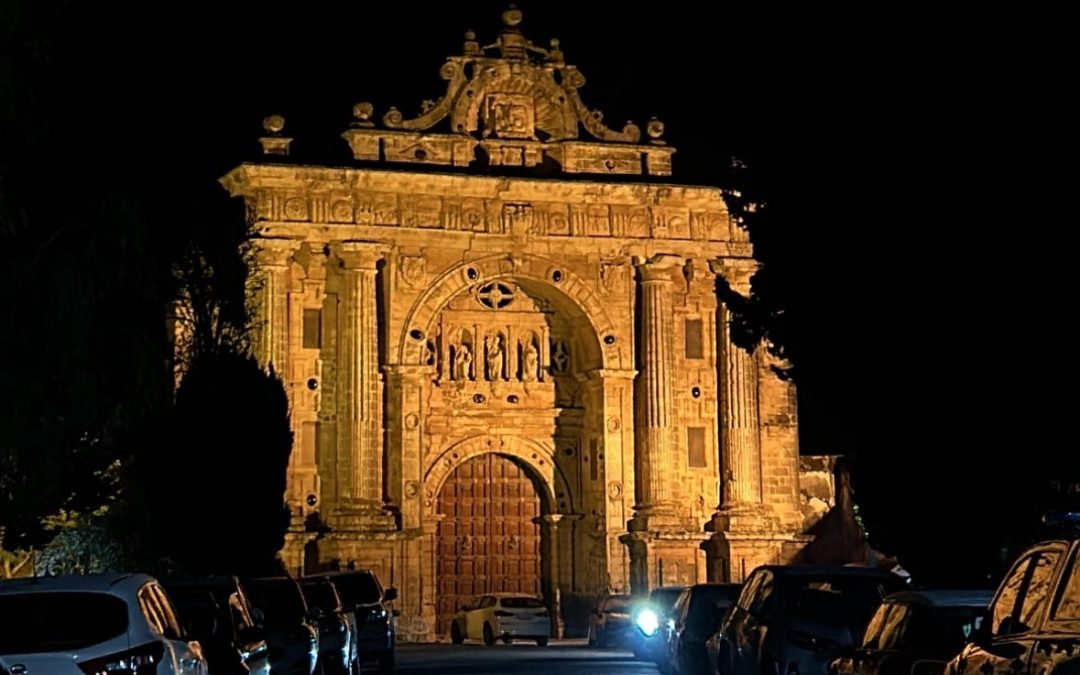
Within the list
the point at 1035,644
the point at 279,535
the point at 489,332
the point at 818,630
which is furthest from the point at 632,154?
the point at 1035,644

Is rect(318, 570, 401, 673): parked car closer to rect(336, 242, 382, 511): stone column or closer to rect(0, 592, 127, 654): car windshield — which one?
rect(336, 242, 382, 511): stone column

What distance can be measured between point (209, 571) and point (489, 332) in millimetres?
11163

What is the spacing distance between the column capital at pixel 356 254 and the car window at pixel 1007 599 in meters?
29.7

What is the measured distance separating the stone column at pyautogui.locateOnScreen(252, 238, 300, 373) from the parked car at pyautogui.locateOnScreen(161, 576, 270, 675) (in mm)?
22038

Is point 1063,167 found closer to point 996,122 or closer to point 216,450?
point 996,122

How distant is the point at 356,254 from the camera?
39.6 meters

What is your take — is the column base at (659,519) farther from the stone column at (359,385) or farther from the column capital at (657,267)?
the stone column at (359,385)

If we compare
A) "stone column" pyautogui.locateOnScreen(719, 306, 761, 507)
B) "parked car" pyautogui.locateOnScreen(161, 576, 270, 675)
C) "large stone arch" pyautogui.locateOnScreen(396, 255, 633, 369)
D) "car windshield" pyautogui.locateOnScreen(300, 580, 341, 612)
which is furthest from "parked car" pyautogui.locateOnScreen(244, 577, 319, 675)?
"stone column" pyautogui.locateOnScreen(719, 306, 761, 507)

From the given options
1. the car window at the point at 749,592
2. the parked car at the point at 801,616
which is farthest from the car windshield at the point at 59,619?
the car window at the point at 749,592

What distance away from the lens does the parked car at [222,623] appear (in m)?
15.0

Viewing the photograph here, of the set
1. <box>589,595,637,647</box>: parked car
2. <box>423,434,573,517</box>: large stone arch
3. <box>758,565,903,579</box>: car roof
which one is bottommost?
<box>589,595,637,647</box>: parked car

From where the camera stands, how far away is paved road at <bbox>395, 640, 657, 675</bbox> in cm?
2688

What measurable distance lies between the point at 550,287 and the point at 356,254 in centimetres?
442

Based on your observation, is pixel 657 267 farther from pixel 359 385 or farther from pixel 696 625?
pixel 696 625
